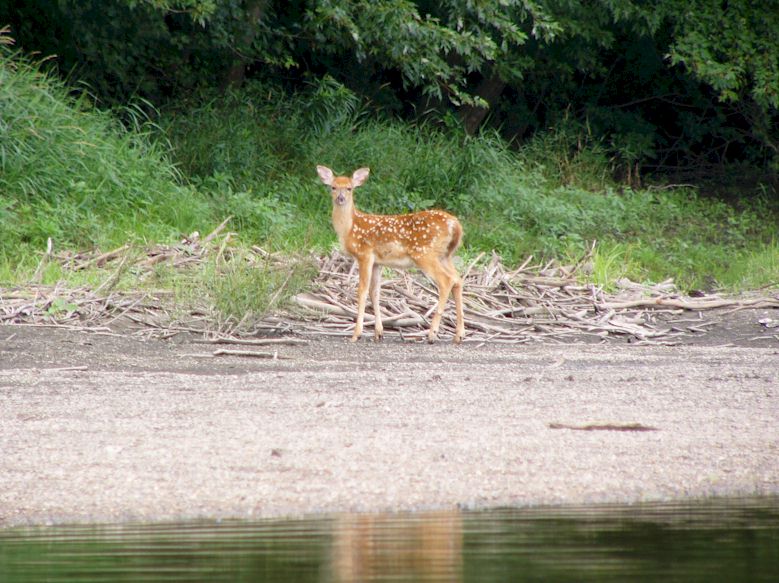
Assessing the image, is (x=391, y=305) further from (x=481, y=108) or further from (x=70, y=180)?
(x=481, y=108)

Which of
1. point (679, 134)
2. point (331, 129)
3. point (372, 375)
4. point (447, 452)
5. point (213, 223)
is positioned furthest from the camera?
point (679, 134)

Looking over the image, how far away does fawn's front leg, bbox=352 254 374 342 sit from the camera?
13.0m

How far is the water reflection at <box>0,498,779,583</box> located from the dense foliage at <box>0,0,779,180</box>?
1180 centimetres

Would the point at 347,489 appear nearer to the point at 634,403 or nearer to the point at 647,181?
the point at 634,403

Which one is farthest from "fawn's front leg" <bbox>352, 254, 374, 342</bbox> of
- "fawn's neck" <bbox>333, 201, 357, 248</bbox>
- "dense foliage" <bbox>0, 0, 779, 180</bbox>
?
"dense foliage" <bbox>0, 0, 779, 180</bbox>

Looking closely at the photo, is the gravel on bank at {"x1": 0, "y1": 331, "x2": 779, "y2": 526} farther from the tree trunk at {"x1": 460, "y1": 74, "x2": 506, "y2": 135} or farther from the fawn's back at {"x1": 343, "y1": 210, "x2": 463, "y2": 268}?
the tree trunk at {"x1": 460, "y1": 74, "x2": 506, "y2": 135}

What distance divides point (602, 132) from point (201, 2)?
11.3 metres

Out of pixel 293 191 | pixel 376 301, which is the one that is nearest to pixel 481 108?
pixel 293 191

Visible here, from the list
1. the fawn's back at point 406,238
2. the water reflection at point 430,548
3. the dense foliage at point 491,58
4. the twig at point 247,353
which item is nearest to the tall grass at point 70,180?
the dense foliage at point 491,58

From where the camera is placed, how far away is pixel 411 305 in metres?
14.4

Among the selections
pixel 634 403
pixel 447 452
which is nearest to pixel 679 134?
pixel 634 403

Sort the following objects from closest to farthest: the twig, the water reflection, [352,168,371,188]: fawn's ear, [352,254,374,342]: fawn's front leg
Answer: the water reflection < the twig < [352,254,374,342]: fawn's front leg < [352,168,371,188]: fawn's ear

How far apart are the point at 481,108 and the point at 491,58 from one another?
5.24 metres

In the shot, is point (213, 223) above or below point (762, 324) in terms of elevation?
above
